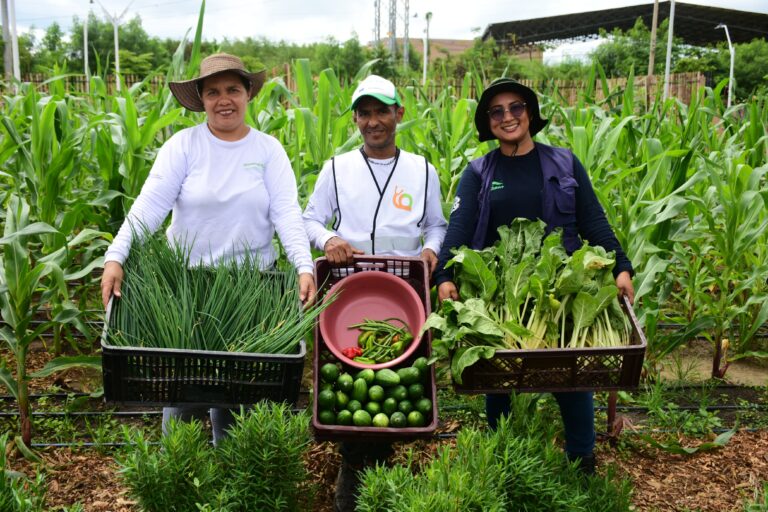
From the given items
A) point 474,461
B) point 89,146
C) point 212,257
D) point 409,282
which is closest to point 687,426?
point 409,282

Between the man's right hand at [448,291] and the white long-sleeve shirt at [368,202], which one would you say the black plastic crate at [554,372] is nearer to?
the man's right hand at [448,291]

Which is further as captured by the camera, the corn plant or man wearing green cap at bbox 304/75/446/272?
the corn plant

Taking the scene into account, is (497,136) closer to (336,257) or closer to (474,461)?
(336,257)

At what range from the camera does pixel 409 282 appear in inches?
104

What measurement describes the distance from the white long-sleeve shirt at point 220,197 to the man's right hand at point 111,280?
25 centimetres

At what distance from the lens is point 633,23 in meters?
55.4

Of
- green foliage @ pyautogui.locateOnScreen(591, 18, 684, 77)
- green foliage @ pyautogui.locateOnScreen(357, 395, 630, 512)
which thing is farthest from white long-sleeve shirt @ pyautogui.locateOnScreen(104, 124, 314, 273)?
green foliage @ pyautogui.locateOnScreen(591, 18, 684, 77)

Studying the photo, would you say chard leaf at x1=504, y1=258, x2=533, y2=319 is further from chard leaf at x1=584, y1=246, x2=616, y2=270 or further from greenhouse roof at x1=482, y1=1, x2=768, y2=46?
greenhouse roof at x1=482, y1=1, x2=768, y2=46

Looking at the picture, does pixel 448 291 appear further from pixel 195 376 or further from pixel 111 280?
pixel 111 280

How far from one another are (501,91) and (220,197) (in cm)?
108

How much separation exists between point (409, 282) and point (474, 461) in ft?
2.86

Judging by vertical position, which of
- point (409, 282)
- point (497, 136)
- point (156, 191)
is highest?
point (497, 136)

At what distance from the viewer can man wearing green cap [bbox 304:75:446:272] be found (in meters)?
2.74

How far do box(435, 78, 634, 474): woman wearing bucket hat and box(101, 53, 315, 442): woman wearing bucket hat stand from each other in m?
0.64
